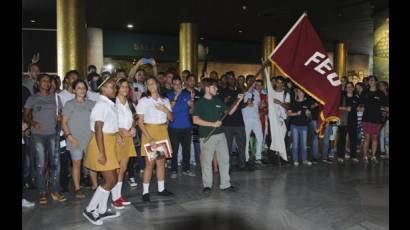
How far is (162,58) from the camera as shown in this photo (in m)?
19.6

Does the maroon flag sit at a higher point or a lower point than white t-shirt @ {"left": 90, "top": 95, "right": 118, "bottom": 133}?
higher

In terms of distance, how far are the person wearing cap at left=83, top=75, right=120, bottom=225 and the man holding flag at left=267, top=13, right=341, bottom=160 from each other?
2.20 metres

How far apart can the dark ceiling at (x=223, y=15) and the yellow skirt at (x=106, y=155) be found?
8.79 m

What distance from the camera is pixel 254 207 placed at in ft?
17.7

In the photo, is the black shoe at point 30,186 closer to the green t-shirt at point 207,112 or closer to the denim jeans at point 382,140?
the green t-shirt at point 207,112

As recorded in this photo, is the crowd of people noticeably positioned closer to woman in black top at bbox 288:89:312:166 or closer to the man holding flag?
woman in black top at bbox 288:89:312:166

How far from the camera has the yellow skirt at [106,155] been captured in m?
4.64

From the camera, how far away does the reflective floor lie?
4711mm

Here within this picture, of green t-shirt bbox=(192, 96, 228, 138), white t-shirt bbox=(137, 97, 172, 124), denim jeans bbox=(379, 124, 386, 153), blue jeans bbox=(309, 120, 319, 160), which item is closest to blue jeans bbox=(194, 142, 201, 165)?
green t-shirt bbox=(192, 96, 228, 138)

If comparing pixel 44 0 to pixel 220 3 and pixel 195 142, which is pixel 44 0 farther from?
pixel 195 142

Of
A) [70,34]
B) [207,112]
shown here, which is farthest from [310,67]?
[70,34]

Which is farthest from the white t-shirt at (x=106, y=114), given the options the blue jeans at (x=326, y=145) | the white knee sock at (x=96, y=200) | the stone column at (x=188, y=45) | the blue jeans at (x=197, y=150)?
the stone column at (x=188, y=45)

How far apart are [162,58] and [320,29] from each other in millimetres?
7807
